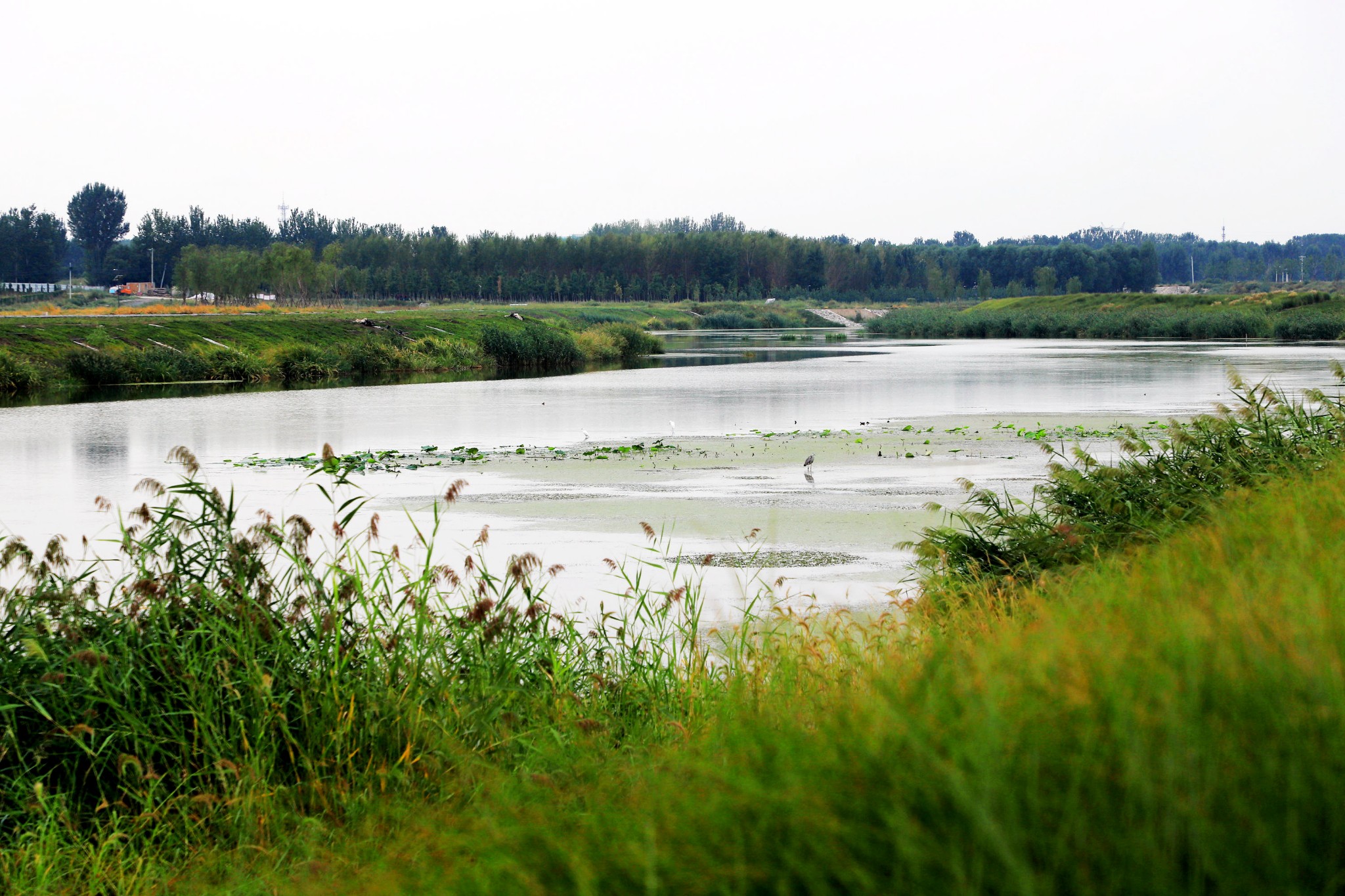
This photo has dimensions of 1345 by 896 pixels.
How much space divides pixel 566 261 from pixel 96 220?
55579 mm

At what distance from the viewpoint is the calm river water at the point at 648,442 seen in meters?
11.6

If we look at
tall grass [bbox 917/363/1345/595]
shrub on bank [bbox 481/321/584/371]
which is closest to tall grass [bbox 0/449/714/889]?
tall grass [bbox 917/363/1345/595]

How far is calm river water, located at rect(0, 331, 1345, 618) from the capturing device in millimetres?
11633

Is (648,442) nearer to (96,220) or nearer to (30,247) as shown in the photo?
(30,247)

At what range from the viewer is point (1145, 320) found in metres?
74.4

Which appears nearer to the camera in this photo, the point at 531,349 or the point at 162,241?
the point at 531,349

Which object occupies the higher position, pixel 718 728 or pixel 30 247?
pixel 30 247

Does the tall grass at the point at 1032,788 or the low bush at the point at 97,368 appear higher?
the low bush at the point at 97,368

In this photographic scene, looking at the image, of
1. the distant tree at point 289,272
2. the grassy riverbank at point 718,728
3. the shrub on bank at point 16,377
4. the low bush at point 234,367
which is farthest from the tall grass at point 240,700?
the distant tree at point 289,272

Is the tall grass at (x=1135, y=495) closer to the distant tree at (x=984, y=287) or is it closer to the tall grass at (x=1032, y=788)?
the tall grass at (x=1032, y=788)

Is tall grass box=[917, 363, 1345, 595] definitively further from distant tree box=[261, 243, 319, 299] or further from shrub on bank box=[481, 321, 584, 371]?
distant tree box=[261, 243, 319, 299]

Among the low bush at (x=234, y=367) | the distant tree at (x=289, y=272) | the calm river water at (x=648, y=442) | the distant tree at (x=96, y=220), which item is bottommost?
the calm river water at (x=648, y=442)

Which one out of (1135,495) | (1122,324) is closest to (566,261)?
(1122,324)

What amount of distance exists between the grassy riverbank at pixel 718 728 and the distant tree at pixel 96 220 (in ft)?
487
